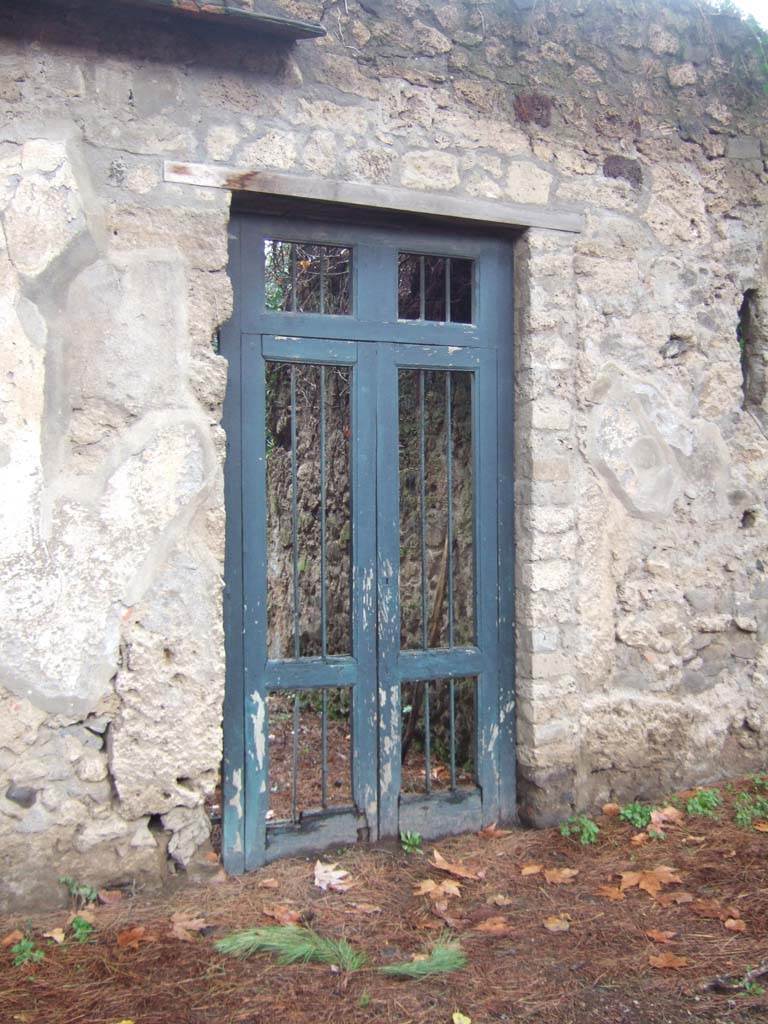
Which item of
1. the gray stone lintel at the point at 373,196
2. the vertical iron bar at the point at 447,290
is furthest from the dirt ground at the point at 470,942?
the gray stone lintel at the point at 373,196

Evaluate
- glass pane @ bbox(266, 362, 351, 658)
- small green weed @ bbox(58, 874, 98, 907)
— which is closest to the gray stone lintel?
glass pane @ bbox(266, 362, 351, 658)

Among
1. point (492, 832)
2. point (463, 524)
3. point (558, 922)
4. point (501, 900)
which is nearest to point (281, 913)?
point (501, 900)

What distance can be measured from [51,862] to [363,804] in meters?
1.18

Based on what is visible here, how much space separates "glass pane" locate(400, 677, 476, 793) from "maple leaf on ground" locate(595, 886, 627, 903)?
74 cm

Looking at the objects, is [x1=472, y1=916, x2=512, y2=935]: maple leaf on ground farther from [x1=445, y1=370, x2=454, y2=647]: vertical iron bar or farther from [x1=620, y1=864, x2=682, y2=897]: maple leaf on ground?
[x1=445, y1=370, x2=454, y2=647]: vertical iron bar

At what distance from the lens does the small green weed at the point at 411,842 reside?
3520 mm

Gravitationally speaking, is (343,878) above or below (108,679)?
below

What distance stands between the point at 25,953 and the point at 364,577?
5.57 ft

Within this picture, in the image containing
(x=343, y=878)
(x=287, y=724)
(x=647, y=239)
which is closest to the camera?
(x=343, y=878)

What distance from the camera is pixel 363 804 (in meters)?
3.54

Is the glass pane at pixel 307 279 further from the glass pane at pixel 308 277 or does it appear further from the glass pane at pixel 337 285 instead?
the glass pane at pixel 337 285

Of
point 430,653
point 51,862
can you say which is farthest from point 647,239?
point 51,862

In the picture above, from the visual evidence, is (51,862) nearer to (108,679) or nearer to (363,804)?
(108,679)

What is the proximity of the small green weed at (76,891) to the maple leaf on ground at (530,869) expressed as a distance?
1550mm
